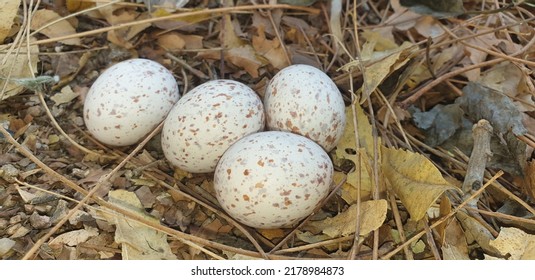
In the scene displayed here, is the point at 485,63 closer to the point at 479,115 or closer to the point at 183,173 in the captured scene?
the point at 479,115

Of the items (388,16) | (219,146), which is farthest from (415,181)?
(388,16)

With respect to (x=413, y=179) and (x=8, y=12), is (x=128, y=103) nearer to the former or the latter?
(x=8, y=12)

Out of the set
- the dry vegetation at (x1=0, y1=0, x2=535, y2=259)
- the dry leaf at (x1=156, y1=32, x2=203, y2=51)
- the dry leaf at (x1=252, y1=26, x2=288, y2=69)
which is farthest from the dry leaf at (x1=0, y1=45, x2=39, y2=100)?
the dry leaf at (x1=252, y1=26, x2=288, y2=69)

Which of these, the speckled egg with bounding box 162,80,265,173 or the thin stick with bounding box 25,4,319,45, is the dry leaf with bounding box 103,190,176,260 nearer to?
the speckled egg with bounding box 162,80,265,173

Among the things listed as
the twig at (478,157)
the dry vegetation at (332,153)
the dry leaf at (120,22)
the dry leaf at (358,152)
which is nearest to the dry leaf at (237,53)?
the dry vegetation at (332,153)

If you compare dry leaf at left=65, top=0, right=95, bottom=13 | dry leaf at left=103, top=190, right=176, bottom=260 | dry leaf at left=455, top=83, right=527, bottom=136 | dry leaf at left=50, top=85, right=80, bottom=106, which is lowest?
dry leaf at left=103, top=190, right=176, bottom=260

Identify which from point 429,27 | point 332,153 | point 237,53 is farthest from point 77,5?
point 429,27
